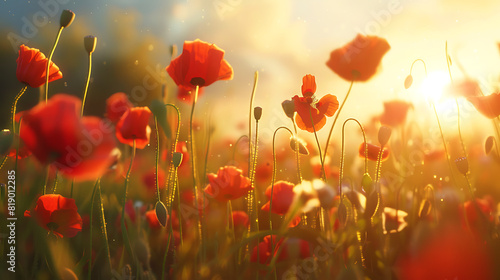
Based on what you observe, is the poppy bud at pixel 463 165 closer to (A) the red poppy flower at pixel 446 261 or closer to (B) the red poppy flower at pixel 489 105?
(B) the red poppy flower at pixel 489 105

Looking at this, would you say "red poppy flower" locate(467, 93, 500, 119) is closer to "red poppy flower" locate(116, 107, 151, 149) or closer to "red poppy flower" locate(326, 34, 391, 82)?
"red poppy flower" locate(326, 34, 391, 82)

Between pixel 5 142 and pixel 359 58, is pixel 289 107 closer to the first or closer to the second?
pixel 359 58

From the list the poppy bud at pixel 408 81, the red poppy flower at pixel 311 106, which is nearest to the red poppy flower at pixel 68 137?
the red poppy flower at pixel 311 106

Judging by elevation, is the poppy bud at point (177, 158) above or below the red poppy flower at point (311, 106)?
below

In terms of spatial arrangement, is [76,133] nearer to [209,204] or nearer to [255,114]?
[255,114]

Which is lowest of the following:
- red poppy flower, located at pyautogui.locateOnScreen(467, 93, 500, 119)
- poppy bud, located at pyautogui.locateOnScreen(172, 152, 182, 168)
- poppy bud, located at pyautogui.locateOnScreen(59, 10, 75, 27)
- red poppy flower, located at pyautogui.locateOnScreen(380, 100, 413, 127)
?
poppy bud, located at pyautogui.locateOnScreen(172, 152, 182, 168)

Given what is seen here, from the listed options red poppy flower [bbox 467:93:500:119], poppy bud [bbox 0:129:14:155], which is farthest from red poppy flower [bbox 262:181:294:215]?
poppy bud [bbox 0:129:14:155]

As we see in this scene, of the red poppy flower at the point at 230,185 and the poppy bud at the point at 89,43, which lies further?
the red poppy flower at the point at 230,185

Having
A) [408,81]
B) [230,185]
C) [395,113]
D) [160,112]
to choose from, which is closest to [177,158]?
[160,112]
